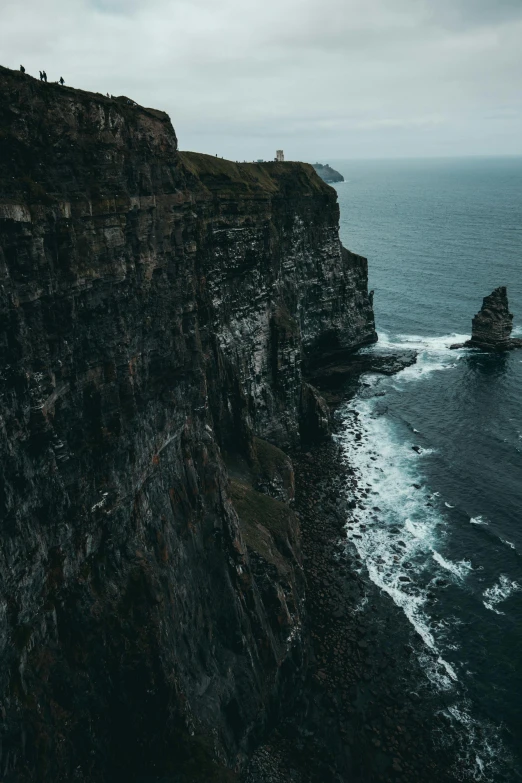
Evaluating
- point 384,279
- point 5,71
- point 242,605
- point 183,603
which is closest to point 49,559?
point 183,603

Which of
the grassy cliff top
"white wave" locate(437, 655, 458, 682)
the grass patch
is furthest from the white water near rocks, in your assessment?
the grassy cliff top

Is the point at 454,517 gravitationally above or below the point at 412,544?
above

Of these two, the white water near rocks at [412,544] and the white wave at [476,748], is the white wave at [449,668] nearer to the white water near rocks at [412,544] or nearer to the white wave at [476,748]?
the white water near rocks at [412,544]

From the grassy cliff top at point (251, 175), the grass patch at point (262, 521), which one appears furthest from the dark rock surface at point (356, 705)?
the grassy cliff top at point (251, 175)

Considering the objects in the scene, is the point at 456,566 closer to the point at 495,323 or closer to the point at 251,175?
the point at 251,175

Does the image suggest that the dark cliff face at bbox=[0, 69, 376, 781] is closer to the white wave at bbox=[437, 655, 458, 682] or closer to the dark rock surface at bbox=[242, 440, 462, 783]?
the dark rock surface at bbox=[242, 440, 462, 783]

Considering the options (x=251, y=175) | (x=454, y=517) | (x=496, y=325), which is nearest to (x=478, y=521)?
(x=454, y=517)
